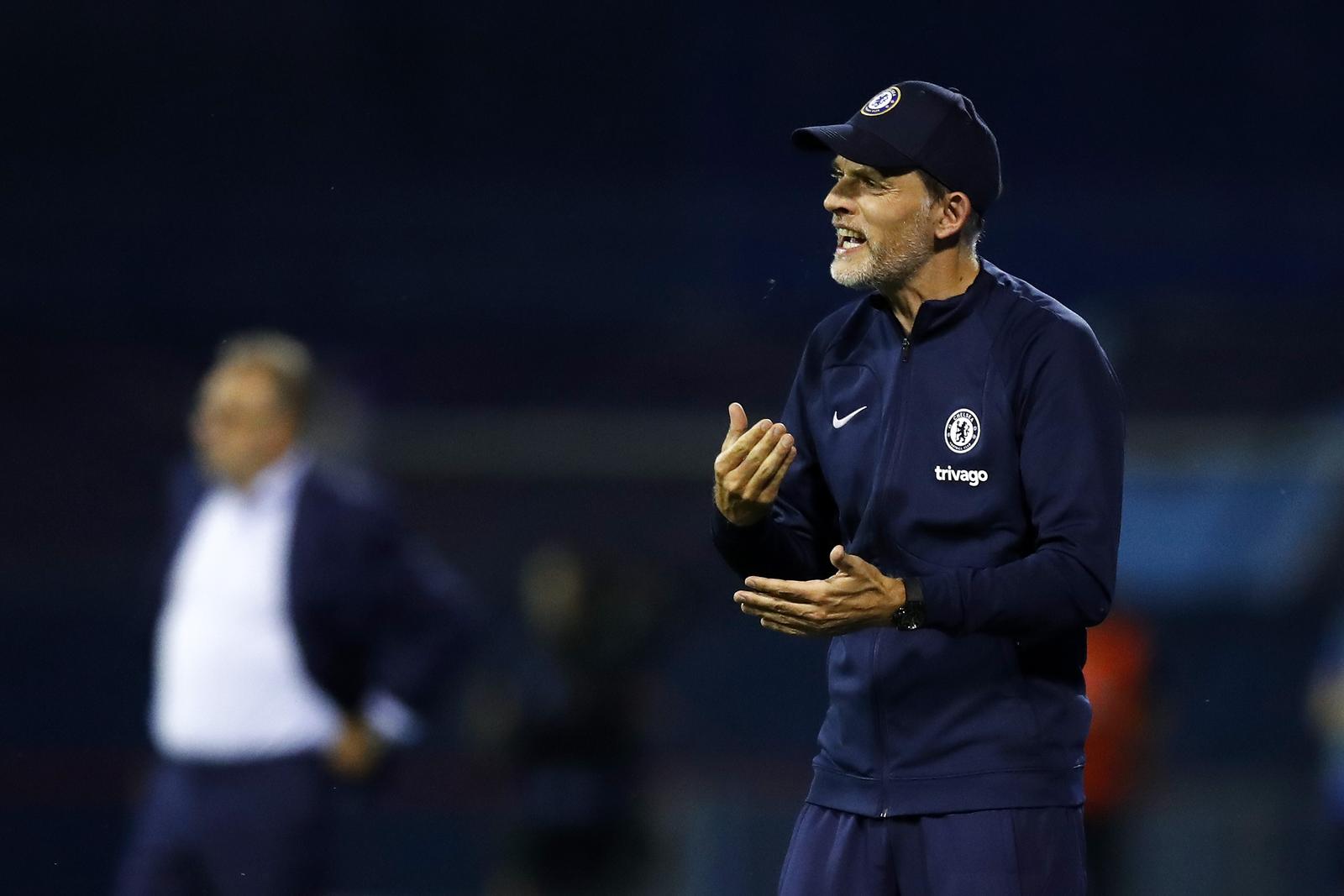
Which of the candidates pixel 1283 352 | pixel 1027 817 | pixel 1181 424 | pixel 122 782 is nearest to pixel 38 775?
pixel 122 782

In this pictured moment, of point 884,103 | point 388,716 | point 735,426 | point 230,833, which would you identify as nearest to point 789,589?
point 735,426

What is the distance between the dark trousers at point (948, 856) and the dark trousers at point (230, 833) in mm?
1846

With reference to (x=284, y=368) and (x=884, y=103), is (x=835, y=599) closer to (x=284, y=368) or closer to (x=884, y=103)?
(x=884, y=103)

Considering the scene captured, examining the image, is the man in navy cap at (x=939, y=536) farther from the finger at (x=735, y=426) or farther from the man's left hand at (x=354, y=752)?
the man's left hand at (x=354, y=752)

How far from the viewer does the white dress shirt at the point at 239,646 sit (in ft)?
13.9

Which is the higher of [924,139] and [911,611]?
[924,139]

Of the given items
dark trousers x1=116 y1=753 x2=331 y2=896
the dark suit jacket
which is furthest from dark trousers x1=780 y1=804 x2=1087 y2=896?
the dark suit jacket

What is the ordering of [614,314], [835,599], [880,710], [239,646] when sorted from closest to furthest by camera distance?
[835,599] → [880,710] → [239,646] → [614,314]

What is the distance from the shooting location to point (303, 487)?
4.48 m

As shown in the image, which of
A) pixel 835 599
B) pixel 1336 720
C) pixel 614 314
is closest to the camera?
pixel 835 599

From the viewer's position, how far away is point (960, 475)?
101 inches

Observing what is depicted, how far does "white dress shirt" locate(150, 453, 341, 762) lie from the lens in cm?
424

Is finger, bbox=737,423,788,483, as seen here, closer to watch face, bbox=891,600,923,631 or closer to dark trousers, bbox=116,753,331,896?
watch face, bbox=891,600,923,631

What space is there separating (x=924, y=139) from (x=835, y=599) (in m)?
0.69
